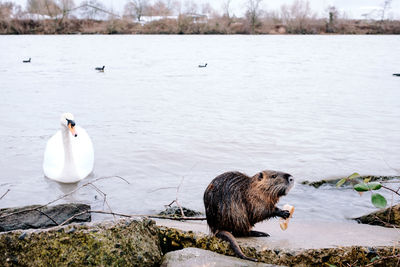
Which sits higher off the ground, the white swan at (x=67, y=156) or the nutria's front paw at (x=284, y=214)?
the nutria's front paw at (x=284, y=214)

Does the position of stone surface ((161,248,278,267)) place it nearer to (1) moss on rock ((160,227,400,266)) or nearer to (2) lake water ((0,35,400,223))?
(1) moss on rock ((160,227,400,266))

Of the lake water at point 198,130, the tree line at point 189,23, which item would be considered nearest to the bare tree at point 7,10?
the tree line at point 189,23

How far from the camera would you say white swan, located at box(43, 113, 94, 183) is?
789 cm

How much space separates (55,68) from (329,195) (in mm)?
23982

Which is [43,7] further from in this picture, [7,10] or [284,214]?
[284,214]

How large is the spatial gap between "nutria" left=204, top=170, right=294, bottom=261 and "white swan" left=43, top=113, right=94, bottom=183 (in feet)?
14.8

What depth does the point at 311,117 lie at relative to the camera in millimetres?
13633

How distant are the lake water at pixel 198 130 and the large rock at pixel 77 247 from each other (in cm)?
335

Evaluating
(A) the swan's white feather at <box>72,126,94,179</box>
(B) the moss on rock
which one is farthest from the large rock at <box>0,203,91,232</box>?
(A) the swan's white feather at <box>72,126,94,179</box>

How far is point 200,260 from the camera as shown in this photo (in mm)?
3293

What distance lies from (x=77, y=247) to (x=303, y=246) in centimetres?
165

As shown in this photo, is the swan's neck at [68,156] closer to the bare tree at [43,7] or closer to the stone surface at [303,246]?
the stone surface at [303,246]

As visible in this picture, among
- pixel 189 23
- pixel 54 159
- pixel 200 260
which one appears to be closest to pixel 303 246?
pixel 200 260

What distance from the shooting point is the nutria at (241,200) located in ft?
12.3
